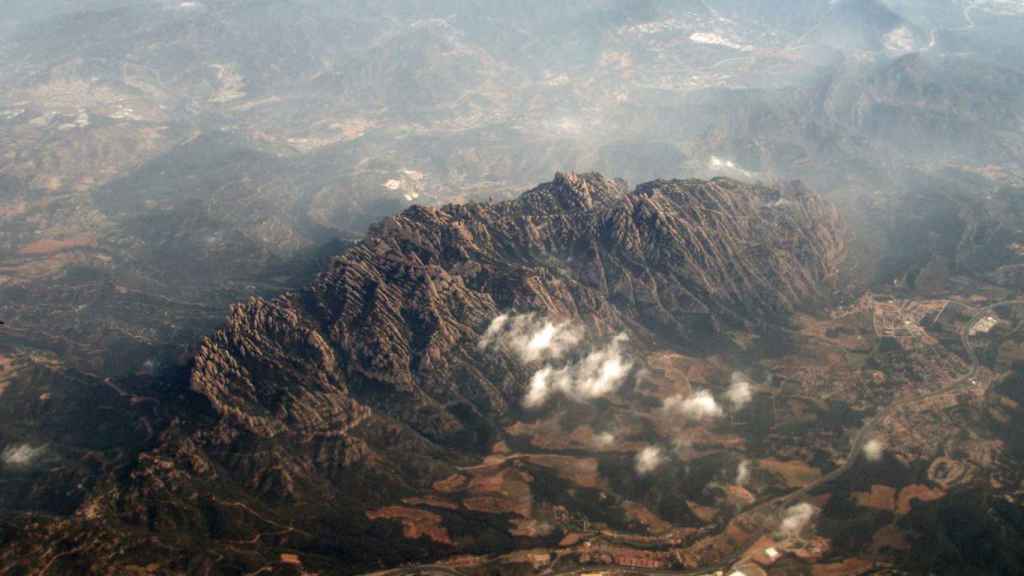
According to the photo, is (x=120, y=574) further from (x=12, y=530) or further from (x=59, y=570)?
(x=12, y=530)

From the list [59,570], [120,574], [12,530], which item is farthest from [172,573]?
[12,530]

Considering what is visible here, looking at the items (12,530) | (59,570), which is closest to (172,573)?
(59,570)

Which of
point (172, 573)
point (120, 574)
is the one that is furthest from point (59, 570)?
point (172, 573)

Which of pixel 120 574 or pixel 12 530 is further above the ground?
pixel 12 530

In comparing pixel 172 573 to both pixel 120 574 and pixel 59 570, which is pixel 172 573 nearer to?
pixel 120 574

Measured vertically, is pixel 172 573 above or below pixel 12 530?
below

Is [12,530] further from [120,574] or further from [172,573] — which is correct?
[172,573]
